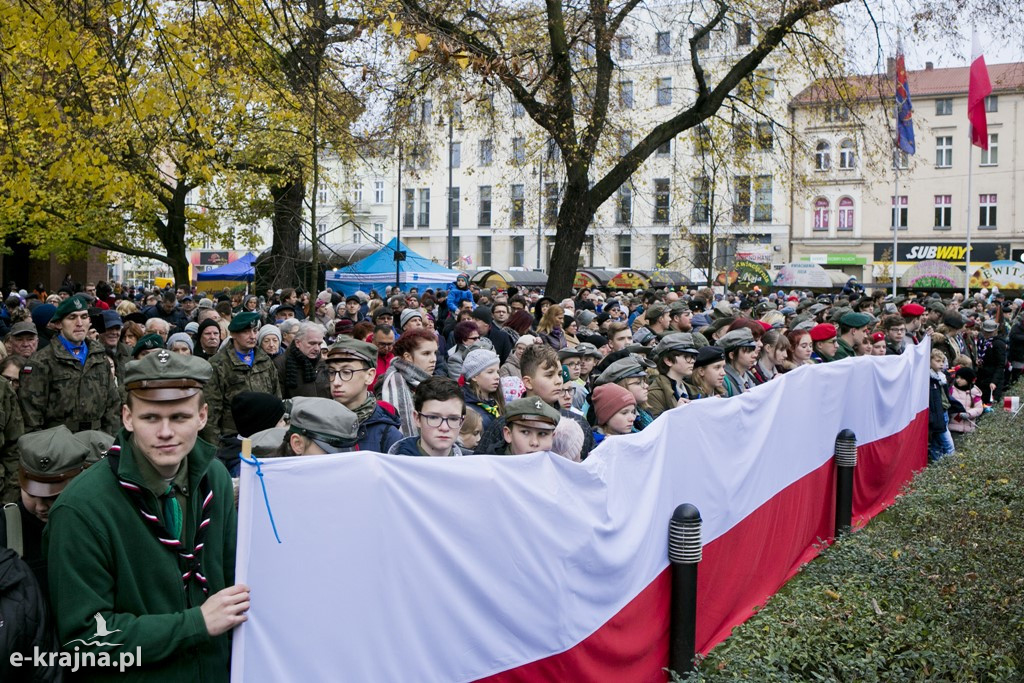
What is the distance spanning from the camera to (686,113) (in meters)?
17.2

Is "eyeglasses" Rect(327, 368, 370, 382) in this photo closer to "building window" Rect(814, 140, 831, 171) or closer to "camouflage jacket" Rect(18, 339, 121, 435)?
"camouflage jacket" Rect(18, 339, 121, 435)

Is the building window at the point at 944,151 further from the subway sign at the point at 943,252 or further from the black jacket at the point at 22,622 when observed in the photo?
the black jacket at the point at 22,622

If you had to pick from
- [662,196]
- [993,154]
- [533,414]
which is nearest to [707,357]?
[533,414]

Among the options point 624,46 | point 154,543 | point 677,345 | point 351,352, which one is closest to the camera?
point 154,543

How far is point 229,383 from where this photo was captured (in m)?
8.38

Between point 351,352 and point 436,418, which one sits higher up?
point 351,352

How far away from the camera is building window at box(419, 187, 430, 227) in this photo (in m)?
75.3

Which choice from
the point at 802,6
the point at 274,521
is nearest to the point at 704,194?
the point at 802,6

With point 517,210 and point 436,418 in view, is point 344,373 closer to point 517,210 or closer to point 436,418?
point 436,418

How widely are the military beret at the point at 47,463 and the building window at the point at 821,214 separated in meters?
63.1

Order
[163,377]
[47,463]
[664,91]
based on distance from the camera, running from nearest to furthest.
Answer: [163,377] → [47,463] → [664,91]

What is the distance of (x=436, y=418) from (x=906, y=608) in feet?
10.9

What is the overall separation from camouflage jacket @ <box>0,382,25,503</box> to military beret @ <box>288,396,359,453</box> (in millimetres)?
3495

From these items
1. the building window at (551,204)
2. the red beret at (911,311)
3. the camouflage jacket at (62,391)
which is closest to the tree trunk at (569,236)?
the building window at (551,204)
